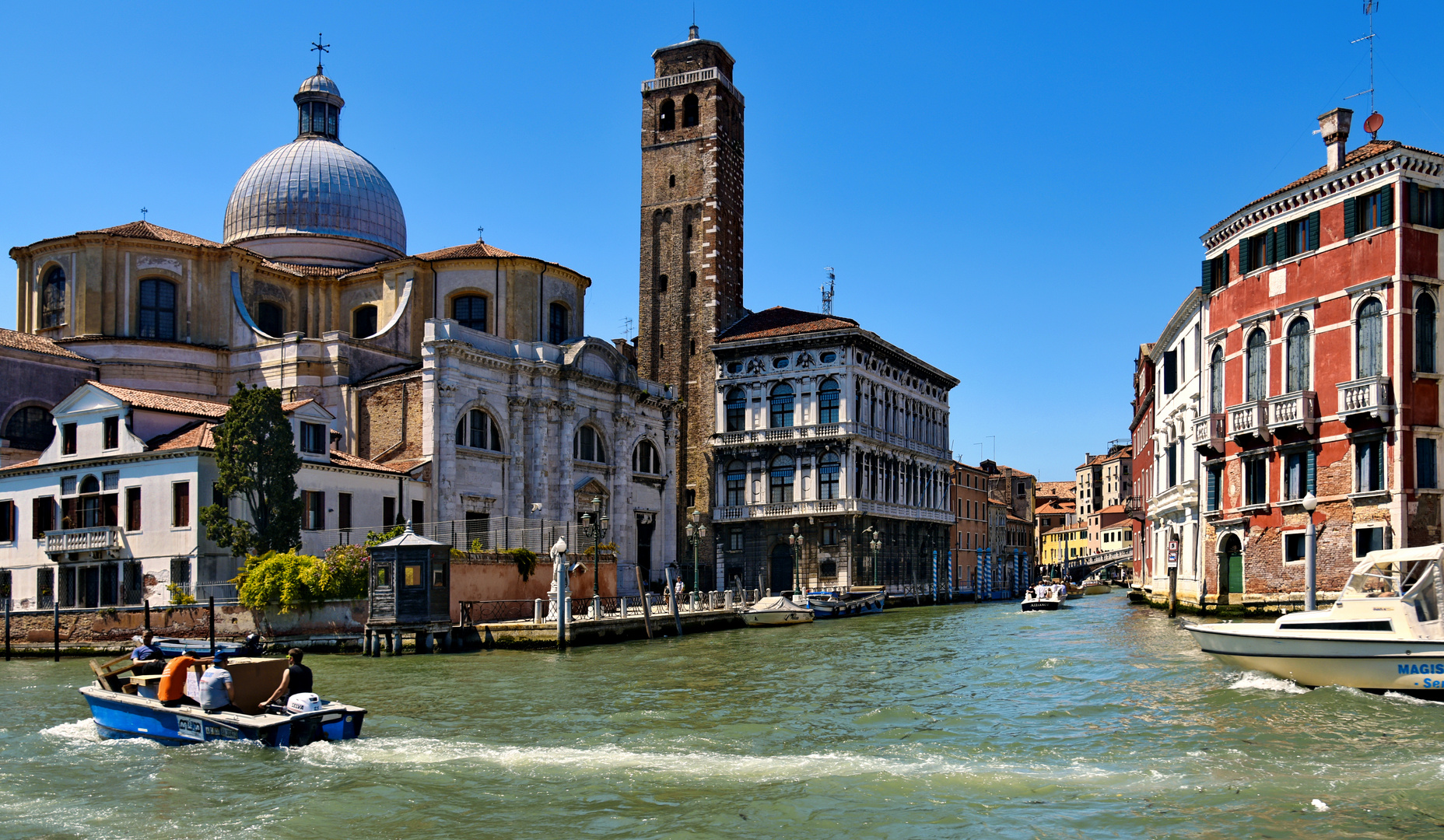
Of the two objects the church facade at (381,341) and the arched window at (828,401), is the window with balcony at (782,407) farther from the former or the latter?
the church facade at (381,341)

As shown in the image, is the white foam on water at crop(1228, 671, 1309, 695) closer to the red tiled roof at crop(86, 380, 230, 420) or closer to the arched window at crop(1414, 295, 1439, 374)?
the arched window at crop(1414, 295, 1439, 374)

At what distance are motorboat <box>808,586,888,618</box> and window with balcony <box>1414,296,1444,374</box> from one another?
21.8 metres

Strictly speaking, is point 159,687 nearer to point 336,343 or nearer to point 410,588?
point 410,588

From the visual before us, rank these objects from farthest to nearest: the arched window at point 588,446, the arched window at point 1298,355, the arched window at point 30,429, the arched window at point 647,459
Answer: the arched window at point 647,459, the arched window at point 588,446, the arched window at point 30,429, the arched window at point 1298,355

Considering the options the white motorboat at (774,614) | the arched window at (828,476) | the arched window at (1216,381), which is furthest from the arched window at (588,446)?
the arched window at (1216,381)

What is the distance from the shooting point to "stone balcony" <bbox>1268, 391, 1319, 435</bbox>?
86.0 feet

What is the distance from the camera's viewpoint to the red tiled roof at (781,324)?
52844mm

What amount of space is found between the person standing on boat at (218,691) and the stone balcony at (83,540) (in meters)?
18.8

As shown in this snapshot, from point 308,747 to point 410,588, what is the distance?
13.5 meters

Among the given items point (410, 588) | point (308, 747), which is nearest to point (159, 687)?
point (308, 747)

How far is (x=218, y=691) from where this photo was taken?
47.0ft

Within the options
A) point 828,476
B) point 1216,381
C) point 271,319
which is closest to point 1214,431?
point 1216,381

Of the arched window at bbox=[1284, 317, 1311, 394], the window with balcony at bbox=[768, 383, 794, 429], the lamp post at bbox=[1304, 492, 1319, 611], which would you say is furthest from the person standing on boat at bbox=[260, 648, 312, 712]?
the window with balcony at bbox=[768, 383, 794, 429]

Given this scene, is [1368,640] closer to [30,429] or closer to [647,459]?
[30,429]
